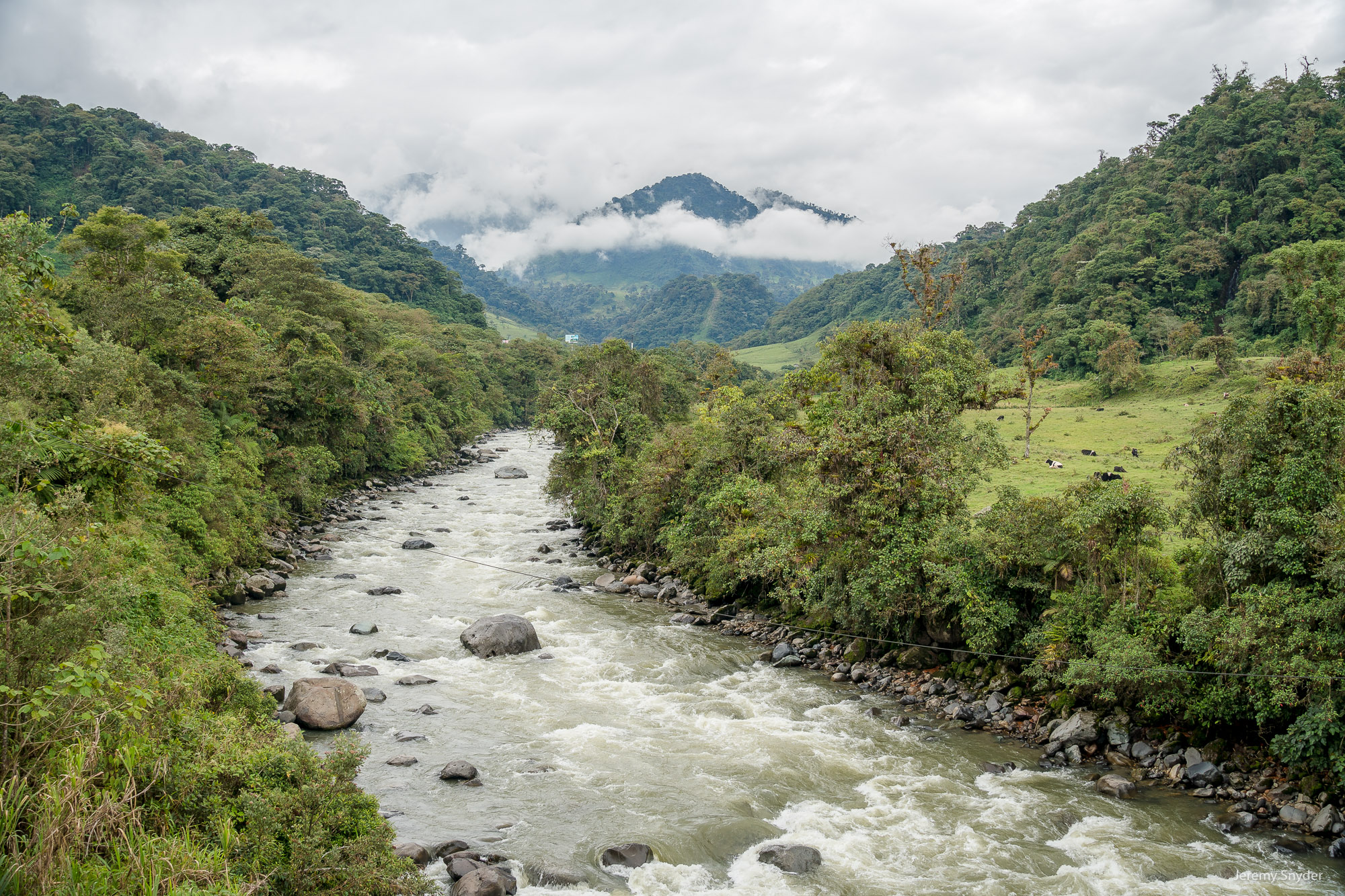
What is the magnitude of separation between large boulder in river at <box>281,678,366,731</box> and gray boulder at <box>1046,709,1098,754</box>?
15.3 m

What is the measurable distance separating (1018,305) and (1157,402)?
47583mm

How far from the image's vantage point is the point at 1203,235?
2844 inches

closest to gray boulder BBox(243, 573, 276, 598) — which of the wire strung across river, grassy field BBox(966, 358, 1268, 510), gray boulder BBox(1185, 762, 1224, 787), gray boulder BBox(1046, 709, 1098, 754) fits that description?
the wire strung across river

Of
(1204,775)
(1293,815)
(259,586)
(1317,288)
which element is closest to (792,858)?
(1204,775)

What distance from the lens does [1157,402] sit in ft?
157

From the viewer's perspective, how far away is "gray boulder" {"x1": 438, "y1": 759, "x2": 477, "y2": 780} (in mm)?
14539

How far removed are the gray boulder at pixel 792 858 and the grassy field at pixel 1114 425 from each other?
52.6 feet

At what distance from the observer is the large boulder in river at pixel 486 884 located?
1070 centimetres

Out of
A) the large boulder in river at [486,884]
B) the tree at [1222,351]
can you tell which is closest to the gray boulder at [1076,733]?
the large boulder in river at [486,884]

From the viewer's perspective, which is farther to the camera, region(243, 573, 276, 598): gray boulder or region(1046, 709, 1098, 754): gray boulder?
region(243, 573, 276, 598): gray boulder

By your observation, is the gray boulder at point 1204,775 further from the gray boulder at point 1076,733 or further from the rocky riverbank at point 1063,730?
the gray boulder at point 1076,733

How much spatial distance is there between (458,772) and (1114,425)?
41.9 meters

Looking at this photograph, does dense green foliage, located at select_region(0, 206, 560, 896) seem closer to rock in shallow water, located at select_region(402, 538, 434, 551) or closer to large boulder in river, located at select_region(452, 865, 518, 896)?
large boulder in river, located at select_region(452, 865, 518, 896)

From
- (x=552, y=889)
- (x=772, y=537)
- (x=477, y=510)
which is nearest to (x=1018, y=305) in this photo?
(x=477, y=510)
